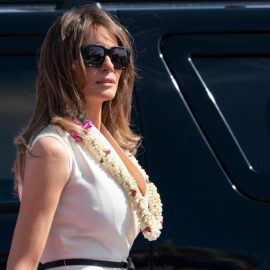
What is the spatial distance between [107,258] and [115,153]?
283 mm

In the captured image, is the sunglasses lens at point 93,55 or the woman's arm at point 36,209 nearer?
the woman's arm at point 36,209

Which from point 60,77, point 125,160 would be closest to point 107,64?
point 60,77

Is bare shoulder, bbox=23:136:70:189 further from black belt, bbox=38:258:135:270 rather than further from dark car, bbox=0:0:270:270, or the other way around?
dark car, bbox=0:0:270:270

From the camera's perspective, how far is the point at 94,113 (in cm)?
215

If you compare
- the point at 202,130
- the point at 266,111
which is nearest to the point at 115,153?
the point at 202,130

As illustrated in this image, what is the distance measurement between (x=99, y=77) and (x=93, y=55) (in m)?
0.06

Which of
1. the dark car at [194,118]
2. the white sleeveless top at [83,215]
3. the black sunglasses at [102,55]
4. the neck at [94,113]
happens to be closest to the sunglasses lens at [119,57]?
the black sunglasses at [102,55]

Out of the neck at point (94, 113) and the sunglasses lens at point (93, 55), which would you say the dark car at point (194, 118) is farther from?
the sunglasses lens at point (93, 55)

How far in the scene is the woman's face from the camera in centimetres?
209

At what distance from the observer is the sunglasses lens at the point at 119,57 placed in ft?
6.98

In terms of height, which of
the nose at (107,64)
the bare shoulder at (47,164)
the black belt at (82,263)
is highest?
A: the nose at (107,64)

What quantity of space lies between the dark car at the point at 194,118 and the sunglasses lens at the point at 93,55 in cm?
48

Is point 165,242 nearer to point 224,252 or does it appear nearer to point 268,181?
point 224,252

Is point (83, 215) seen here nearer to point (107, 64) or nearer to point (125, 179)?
point (125, 179)
